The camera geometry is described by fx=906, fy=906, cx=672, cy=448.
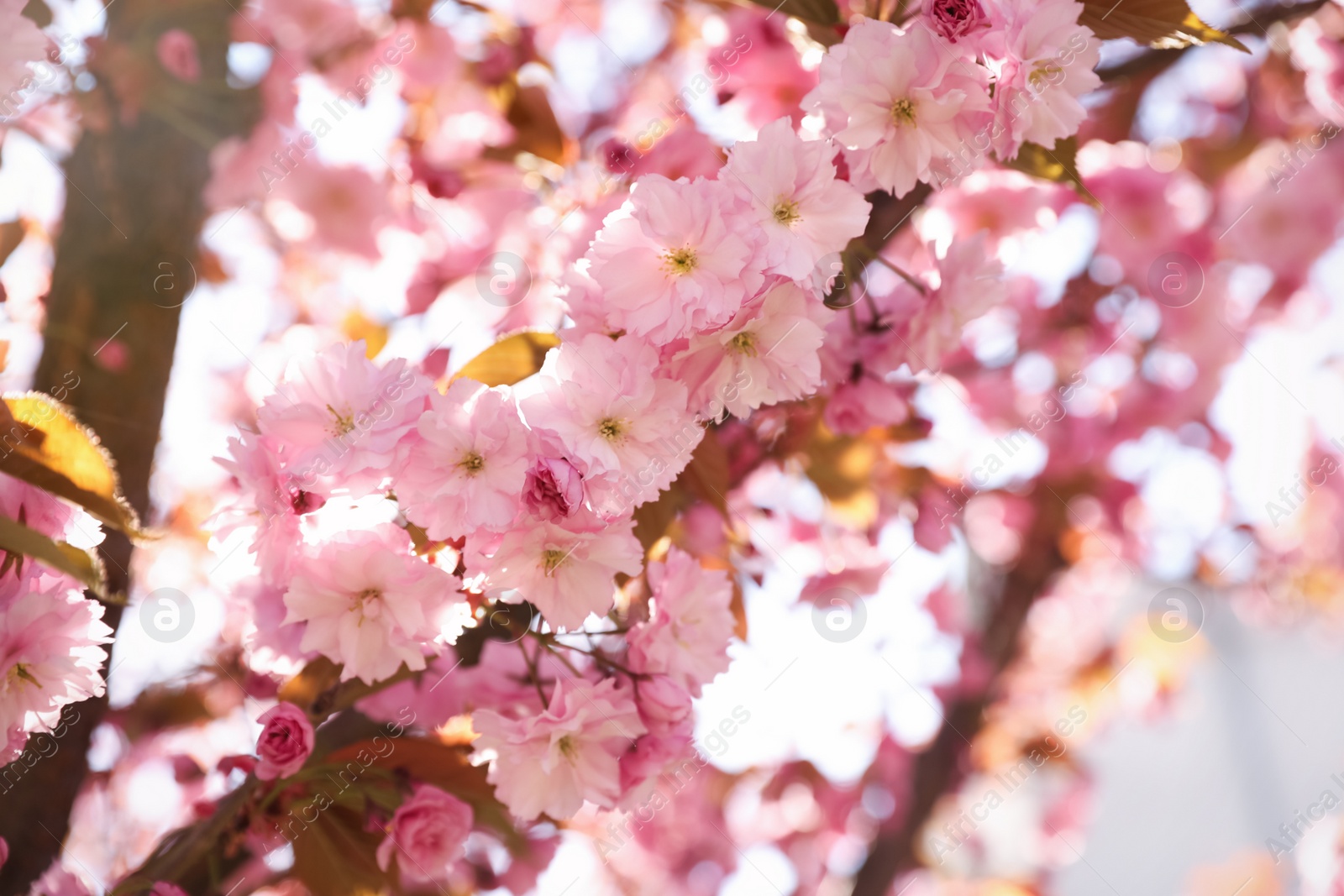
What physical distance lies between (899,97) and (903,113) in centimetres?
1

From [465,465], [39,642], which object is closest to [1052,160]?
[465,465]

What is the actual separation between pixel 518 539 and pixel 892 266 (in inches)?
17.5

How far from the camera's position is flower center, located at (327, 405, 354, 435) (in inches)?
26.2

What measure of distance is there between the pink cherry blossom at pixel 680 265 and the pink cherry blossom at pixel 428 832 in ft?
1.71

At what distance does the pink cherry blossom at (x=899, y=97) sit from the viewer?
0.69m

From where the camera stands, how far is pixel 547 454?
0.65 meters

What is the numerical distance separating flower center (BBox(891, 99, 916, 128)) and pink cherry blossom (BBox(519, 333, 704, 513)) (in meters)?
0.27

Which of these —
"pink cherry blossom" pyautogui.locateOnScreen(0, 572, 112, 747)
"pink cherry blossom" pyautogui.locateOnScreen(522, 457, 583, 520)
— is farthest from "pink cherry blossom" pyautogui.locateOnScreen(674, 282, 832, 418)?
"pink cherry blossom" pyautogui.locateOnScreen(0, 572, 112, 747)

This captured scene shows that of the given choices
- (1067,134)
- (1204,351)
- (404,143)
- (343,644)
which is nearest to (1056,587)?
(1204,351)

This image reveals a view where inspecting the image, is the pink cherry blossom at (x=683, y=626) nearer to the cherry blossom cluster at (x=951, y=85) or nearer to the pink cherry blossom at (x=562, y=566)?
the pink cherry blossom at (x=562, y=566)

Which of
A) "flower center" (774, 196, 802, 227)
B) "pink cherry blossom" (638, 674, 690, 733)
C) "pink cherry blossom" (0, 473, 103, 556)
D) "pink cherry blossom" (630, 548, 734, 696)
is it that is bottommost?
"pink cherry blossom" (638, 674, 690, 733)

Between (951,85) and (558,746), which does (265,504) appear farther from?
(951,85)

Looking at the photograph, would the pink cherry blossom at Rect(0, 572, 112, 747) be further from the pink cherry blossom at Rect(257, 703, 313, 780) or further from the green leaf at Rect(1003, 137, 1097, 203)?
the green leaf at Rect(1003, 137, 1097, 203)

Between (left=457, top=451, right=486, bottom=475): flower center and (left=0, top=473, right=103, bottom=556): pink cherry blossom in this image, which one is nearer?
(left=457, top=451, right=486, bottom=475): flower center
